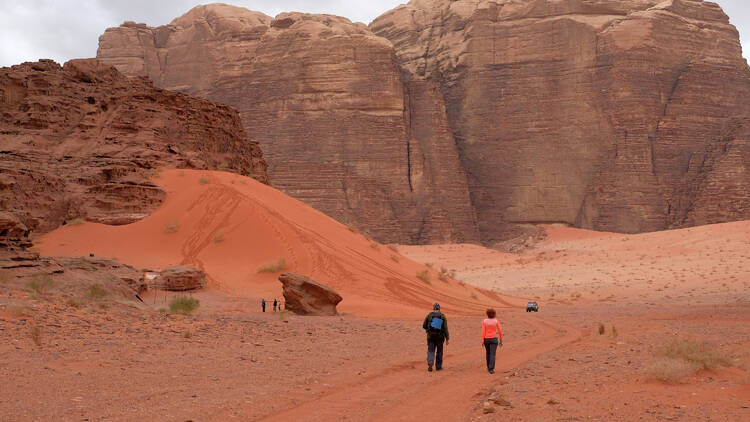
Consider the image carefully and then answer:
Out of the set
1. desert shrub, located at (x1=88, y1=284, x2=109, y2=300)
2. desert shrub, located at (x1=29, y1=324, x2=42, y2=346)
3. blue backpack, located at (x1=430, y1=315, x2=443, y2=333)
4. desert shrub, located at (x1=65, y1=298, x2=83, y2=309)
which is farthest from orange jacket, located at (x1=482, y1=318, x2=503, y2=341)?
desert shrub, located at (x1=88, y1=284, x2=109, y2=300)

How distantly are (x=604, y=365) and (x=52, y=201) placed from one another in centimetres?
1814

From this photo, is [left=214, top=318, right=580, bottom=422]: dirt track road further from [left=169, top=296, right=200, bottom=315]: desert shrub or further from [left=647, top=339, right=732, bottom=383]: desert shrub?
[left=169, top=296, right=200, bottom=315]: desert shrub

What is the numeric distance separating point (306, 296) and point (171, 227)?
7.57 meters

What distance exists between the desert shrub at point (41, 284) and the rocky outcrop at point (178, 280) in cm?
451

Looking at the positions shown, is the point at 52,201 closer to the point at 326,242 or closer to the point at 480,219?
the point at 326,242

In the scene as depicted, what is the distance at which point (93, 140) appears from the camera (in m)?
24.5

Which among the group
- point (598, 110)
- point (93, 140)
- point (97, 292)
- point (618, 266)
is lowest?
point (97, 292)

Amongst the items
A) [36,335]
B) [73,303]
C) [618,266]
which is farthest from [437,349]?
[618,266]

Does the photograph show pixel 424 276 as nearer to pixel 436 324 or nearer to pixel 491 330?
pixel 436 324

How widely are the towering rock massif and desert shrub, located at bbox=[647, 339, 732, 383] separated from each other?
46.0m

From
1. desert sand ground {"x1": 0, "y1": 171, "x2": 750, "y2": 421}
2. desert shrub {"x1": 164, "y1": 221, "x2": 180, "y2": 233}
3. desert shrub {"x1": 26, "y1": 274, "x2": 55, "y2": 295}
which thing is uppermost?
desert shrub {"x1": 164, "y1": 221, "x2": 180, "y2": 233}

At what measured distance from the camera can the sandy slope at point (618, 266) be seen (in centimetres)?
2780

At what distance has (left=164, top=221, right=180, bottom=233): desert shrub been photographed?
70.9ft

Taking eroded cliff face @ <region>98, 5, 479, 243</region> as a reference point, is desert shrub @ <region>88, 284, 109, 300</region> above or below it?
below
